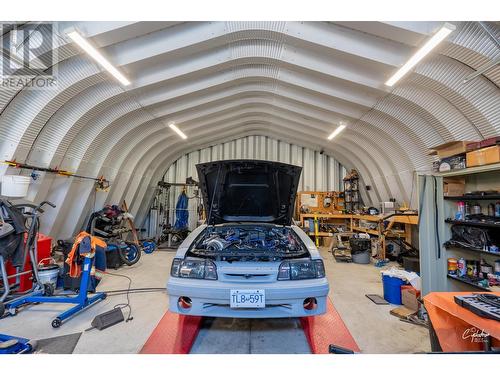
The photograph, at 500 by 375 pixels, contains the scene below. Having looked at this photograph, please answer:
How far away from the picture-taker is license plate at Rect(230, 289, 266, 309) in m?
1.82

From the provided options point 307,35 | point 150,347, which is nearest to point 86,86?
point 307,35

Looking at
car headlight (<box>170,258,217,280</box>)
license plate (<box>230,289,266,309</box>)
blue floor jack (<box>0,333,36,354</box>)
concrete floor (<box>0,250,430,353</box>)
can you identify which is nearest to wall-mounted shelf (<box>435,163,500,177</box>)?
concrete floor (<box>0,250,430,353</box>)

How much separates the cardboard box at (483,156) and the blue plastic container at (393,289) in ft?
5.40

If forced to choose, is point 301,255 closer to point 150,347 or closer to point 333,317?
point 333,317

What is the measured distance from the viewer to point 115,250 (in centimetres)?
446

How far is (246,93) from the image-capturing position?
5.19 m

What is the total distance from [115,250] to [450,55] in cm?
629

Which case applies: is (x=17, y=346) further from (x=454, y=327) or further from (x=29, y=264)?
(x=454, y=327)

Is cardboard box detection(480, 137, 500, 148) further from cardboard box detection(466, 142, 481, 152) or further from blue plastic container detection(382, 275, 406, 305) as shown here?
blue plastic container detection(382, 275, 406, 305)

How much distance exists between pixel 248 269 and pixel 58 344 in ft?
6.23

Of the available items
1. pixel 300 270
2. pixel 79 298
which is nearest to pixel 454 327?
pixel 300 270

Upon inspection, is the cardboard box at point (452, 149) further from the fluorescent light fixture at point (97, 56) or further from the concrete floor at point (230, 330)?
the fluorescent light fixture at point (97, 56)

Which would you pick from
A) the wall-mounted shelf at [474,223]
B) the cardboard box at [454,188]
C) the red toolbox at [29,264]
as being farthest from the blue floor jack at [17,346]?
the cardboard box at [454,188]

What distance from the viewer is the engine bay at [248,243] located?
6.92 feet
